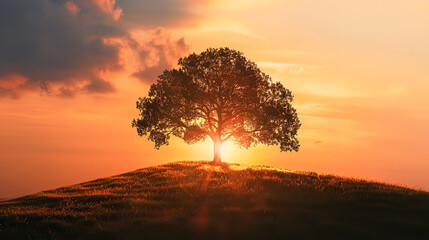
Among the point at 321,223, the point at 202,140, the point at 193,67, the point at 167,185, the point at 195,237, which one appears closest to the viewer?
the point at 195,237

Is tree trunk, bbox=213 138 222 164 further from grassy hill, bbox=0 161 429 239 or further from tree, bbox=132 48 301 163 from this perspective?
grassy hill, bbox=0 161 429 239

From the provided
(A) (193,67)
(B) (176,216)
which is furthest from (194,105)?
(B) (176,216)

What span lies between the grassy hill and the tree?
16.1 m

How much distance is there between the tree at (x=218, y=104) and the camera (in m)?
45.0

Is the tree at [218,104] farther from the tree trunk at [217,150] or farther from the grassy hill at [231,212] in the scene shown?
the grassy hill at [231,212]

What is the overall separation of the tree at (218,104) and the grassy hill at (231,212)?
1610 cm

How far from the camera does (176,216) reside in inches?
830

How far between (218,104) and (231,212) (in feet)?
83.3

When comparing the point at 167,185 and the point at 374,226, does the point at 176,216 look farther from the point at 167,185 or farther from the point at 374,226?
the point at 374,226

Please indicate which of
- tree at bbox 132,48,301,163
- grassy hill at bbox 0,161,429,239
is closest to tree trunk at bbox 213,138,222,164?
tree at bbox 132,48,301,163

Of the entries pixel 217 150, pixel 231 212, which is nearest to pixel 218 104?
pixel 217 150

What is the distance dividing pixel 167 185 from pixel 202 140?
20.7m

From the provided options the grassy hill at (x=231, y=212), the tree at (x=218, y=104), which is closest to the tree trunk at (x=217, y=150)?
the tree at (x=218, y=104)

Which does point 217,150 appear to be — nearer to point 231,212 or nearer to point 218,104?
point 218,104
